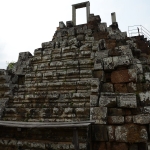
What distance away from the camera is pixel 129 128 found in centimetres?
390

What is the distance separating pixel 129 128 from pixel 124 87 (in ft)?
3.73

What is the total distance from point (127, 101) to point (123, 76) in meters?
0.80

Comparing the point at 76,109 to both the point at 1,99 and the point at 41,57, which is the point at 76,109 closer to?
the point at 1,99

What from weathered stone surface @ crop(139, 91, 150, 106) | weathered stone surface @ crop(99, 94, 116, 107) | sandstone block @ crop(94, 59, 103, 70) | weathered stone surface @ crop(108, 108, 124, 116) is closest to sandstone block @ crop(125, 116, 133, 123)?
weathered stone surface @ crop(108, 108, 124, 116)

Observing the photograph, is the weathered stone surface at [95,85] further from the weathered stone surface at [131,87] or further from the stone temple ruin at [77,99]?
the weathered stone surface at [131,87]

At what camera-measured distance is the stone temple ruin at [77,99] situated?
3.91 m

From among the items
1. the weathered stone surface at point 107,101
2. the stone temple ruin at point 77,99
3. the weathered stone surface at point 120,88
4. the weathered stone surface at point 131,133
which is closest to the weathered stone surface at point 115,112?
Result: the stone temple ruin at point 77,99

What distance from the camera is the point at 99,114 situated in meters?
4.14

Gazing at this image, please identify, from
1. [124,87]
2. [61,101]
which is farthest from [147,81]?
[61,101]

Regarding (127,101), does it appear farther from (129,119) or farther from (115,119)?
(115,119)

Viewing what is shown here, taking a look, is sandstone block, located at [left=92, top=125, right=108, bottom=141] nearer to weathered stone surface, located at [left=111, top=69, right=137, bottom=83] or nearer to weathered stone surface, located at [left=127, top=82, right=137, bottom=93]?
weathered stone surface, located at [left=127, top=82, right=137, bottom=93]

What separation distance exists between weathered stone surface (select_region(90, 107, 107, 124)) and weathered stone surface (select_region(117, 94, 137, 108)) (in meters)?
0.43

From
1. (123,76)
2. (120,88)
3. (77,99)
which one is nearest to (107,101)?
(120,88)

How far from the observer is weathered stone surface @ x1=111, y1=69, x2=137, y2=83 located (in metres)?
4.50
